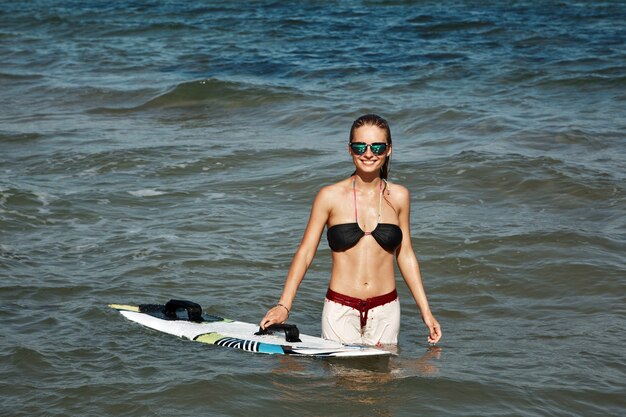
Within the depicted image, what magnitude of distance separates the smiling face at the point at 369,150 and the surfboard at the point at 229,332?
1051mm

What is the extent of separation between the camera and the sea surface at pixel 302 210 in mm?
5746

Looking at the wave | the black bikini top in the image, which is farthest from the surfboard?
the wave

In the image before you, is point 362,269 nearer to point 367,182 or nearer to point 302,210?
point 367,182

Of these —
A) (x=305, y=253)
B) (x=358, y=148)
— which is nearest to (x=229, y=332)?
(x=305, y=253)

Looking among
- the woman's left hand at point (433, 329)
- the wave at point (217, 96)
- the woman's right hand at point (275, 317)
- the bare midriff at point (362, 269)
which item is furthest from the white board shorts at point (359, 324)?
the wave at point (217, 96)

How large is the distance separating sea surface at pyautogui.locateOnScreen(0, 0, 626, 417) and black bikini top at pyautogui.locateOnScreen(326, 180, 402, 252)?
0.86 metres

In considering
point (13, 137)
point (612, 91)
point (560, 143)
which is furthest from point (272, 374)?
point (612, 91)

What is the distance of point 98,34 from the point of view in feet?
80.2

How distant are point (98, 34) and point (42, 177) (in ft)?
45.4

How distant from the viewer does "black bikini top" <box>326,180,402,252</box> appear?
17.5ft

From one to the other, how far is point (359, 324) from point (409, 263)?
1.52 ft

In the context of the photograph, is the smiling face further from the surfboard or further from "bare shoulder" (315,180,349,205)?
the surfboard

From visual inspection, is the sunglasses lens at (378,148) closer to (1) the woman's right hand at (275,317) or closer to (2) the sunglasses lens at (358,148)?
(2) the sunglasses lens at (358,148)

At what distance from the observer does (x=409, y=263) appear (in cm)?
550
